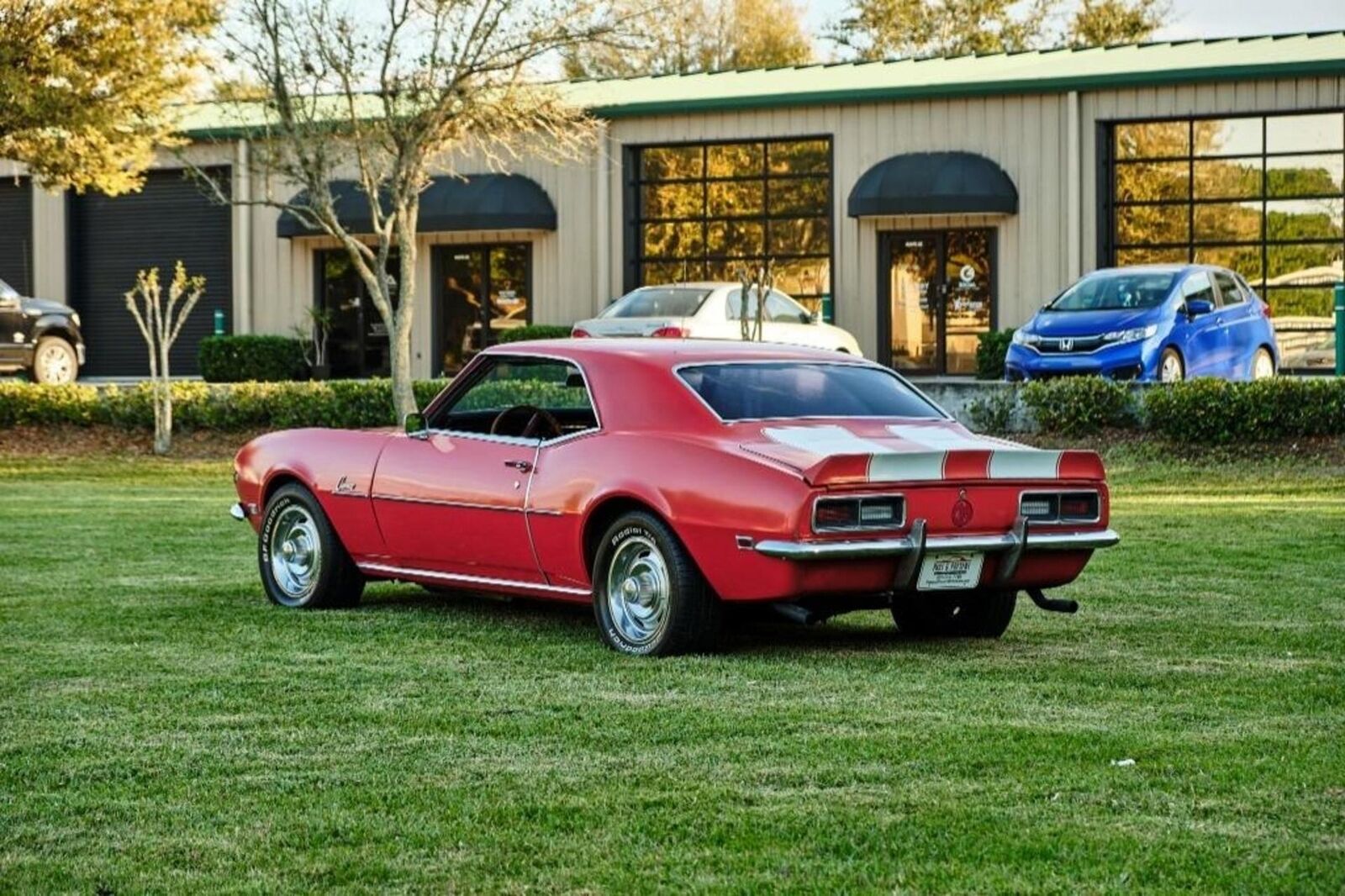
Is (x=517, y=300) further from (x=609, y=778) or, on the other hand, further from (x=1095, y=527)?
(x=609, y=778)

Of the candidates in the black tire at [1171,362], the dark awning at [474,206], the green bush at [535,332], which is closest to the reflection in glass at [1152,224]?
the green bush at [535,332]

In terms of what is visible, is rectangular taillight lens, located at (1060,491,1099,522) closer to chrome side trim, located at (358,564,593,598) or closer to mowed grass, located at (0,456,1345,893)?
mowed grass, located at (0,456,1345,893)

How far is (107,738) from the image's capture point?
6938 millimetres

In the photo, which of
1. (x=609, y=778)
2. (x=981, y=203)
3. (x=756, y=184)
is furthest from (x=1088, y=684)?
(x=756, y=184)

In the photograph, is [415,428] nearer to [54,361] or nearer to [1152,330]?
[1152,330]

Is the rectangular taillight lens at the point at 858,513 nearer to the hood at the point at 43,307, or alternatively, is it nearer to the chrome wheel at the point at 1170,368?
the chrome wheel at the point at 1170,368

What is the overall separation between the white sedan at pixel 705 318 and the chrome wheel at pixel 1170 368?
14.7 feet

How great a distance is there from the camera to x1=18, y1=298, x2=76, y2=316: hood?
29422mm

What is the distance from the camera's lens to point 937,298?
1270 inches

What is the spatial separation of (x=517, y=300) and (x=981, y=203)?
8120mm

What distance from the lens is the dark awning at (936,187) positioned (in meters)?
30.7

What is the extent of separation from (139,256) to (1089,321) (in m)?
20.4

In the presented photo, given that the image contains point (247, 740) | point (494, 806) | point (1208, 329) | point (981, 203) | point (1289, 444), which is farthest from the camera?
point (981, 203)

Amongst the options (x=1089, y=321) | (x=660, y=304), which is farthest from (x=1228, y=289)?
(x=660, y=304)
